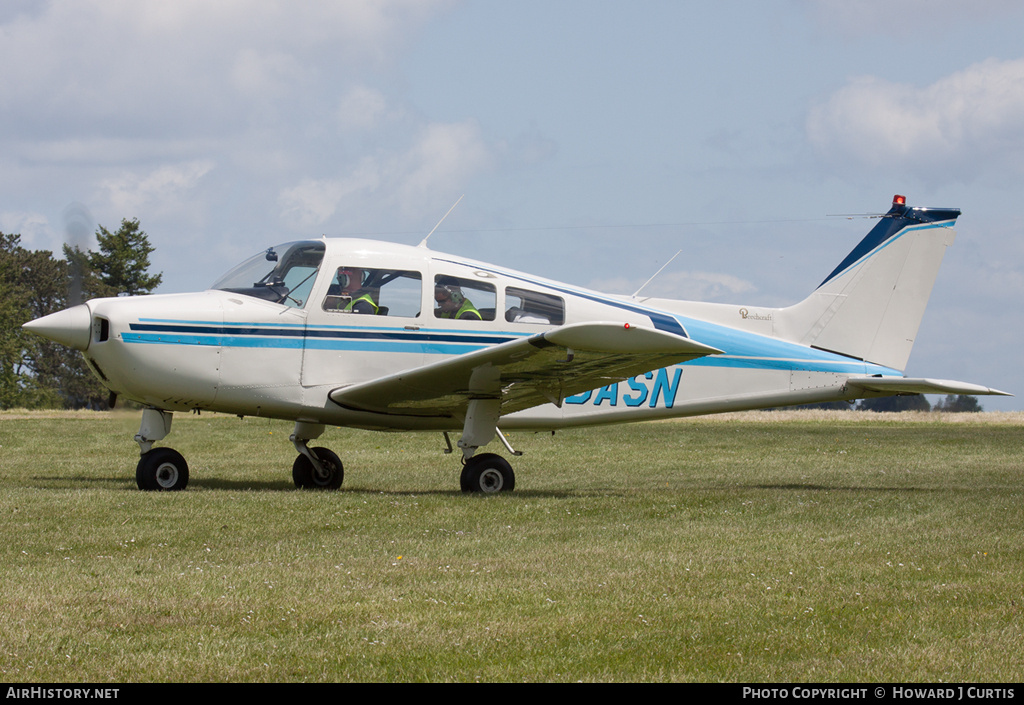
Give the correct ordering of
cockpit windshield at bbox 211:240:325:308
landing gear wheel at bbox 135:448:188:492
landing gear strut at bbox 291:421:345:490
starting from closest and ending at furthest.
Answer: landing gear wheel at bbox 135:448:188:492 → cockpit windshield at bbox 211:240:325:308 → landing gear strut at bbox 291:421:345:490

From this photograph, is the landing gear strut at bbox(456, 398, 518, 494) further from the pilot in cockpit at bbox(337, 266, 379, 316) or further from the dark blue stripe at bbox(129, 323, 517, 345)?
the pilot in cockpit at bbox(337, 266, 379, 316)

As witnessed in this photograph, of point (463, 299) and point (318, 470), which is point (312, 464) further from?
point (463, 299)

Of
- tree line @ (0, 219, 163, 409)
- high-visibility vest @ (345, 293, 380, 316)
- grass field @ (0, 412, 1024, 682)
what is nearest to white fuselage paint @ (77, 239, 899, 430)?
high-visibility vest @ (345, 293, 380, 316)

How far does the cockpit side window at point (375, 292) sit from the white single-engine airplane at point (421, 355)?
2 cm

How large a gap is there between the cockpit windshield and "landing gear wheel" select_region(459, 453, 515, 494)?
8.71ft

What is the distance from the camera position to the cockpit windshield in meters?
11.4

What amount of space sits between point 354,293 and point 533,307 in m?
2.14

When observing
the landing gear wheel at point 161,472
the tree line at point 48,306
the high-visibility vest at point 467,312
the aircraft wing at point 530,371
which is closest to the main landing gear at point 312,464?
the landing gear wheel at point 161,472

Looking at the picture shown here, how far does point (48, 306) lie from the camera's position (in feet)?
245

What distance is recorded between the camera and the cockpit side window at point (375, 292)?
11469 mm

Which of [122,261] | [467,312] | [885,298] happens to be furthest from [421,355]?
[122,261]

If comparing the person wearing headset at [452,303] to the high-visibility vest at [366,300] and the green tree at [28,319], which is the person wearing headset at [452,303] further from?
the green tree at [28,319]

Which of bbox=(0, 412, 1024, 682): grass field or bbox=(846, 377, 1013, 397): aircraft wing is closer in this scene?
bbox=(0, 412, 1024, 682): grass field

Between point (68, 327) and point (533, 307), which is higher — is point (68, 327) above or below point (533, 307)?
below
